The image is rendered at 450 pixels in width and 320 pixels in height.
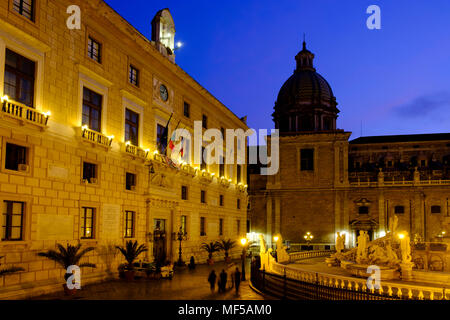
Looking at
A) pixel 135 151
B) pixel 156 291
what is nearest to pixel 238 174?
pixel 135 151

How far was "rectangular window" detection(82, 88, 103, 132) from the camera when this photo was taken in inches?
910

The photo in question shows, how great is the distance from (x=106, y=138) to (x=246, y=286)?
35.1ft

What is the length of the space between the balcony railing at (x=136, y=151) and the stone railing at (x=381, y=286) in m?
11.2

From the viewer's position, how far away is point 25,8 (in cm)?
1939

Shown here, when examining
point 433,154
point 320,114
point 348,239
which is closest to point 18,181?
point 348,239

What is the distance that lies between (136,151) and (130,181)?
184cm

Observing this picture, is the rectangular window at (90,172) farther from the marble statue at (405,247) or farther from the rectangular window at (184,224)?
the marble statue at (405,247)

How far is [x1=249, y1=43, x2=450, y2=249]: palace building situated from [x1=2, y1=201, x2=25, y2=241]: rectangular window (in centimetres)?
4738

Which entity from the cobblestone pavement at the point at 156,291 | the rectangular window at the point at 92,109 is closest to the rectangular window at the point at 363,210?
the cobblestone pavement at the point at 156,291

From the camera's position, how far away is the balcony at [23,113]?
17.5 metres

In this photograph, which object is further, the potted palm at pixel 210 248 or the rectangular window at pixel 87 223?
the potted palm at pixel 210 248

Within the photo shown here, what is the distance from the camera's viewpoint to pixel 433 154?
6688 cm

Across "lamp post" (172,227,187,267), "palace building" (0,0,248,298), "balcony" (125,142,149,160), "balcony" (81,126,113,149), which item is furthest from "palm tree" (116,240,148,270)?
"lamp post" (172,227,187,267)
